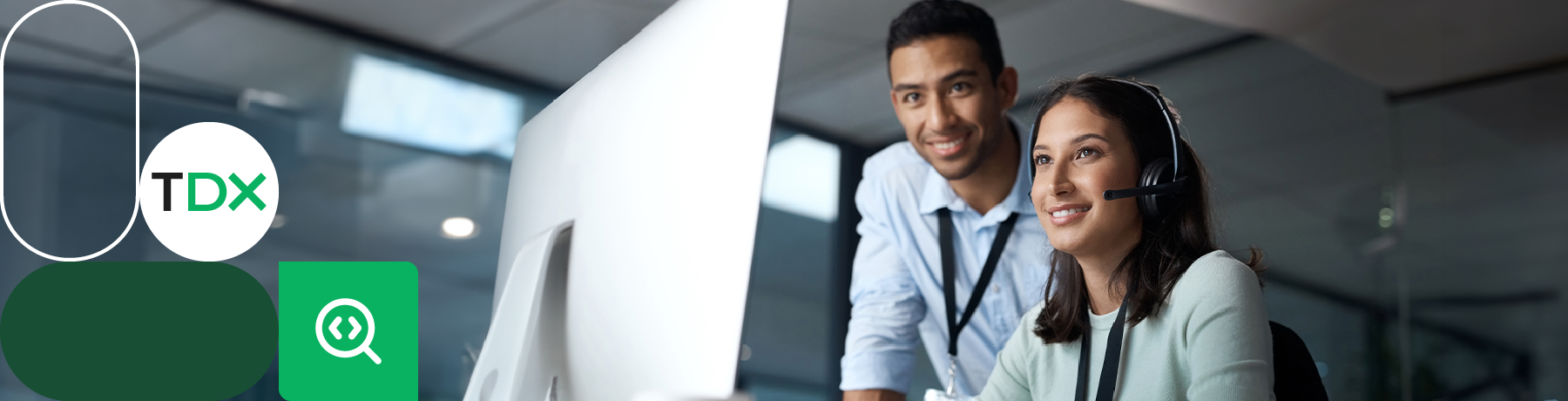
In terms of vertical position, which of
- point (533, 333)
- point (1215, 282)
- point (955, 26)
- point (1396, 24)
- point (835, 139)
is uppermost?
point (1396, 24)

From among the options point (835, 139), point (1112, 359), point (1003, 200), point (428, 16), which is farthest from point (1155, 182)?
point (428, 16)

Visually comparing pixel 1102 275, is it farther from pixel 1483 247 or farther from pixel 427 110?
pixel 1483 247

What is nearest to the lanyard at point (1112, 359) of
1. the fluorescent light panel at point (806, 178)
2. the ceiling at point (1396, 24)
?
the fluorescent light panel at point (806, 178)

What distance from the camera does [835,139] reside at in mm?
2295

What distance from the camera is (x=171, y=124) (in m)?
1.94

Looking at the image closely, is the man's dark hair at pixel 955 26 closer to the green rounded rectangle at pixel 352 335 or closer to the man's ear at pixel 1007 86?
the man's ear at pixel 1007 86

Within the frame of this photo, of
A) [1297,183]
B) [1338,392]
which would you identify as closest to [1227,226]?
[1297,183]

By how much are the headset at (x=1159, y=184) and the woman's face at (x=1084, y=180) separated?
2cm

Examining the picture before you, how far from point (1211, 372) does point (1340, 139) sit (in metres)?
1.89

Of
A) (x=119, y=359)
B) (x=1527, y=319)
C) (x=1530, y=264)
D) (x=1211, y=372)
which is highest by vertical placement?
(x=1530, y=264)

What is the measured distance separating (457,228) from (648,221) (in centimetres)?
152

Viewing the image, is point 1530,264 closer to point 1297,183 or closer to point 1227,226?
point 1297,183

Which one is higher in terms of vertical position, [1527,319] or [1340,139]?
[1340,139]

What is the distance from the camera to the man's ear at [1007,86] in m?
2.02
